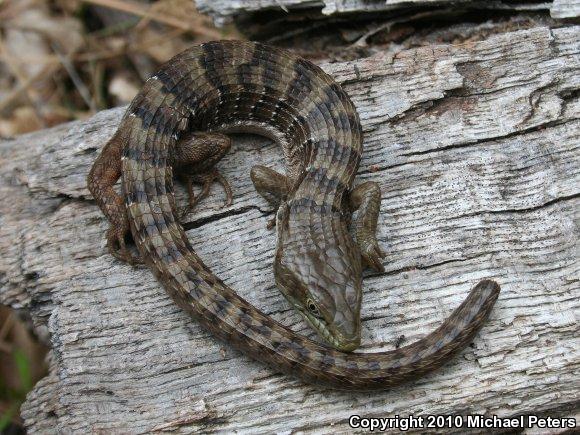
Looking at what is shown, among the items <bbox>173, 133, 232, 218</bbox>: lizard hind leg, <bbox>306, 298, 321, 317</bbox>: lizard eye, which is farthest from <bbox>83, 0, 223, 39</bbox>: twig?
<bbox>306, 298, 321, 317</bbox>: lizard eye

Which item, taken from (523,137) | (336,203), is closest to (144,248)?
(336,203)

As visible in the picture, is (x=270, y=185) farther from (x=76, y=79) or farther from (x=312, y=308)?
(x=76, y=79)

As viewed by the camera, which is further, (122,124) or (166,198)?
(122,124)

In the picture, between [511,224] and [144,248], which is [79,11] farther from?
[511,224]

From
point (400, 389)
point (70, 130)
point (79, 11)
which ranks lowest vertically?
point (400, 389)

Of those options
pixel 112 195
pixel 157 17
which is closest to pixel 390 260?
pixel 112 195
